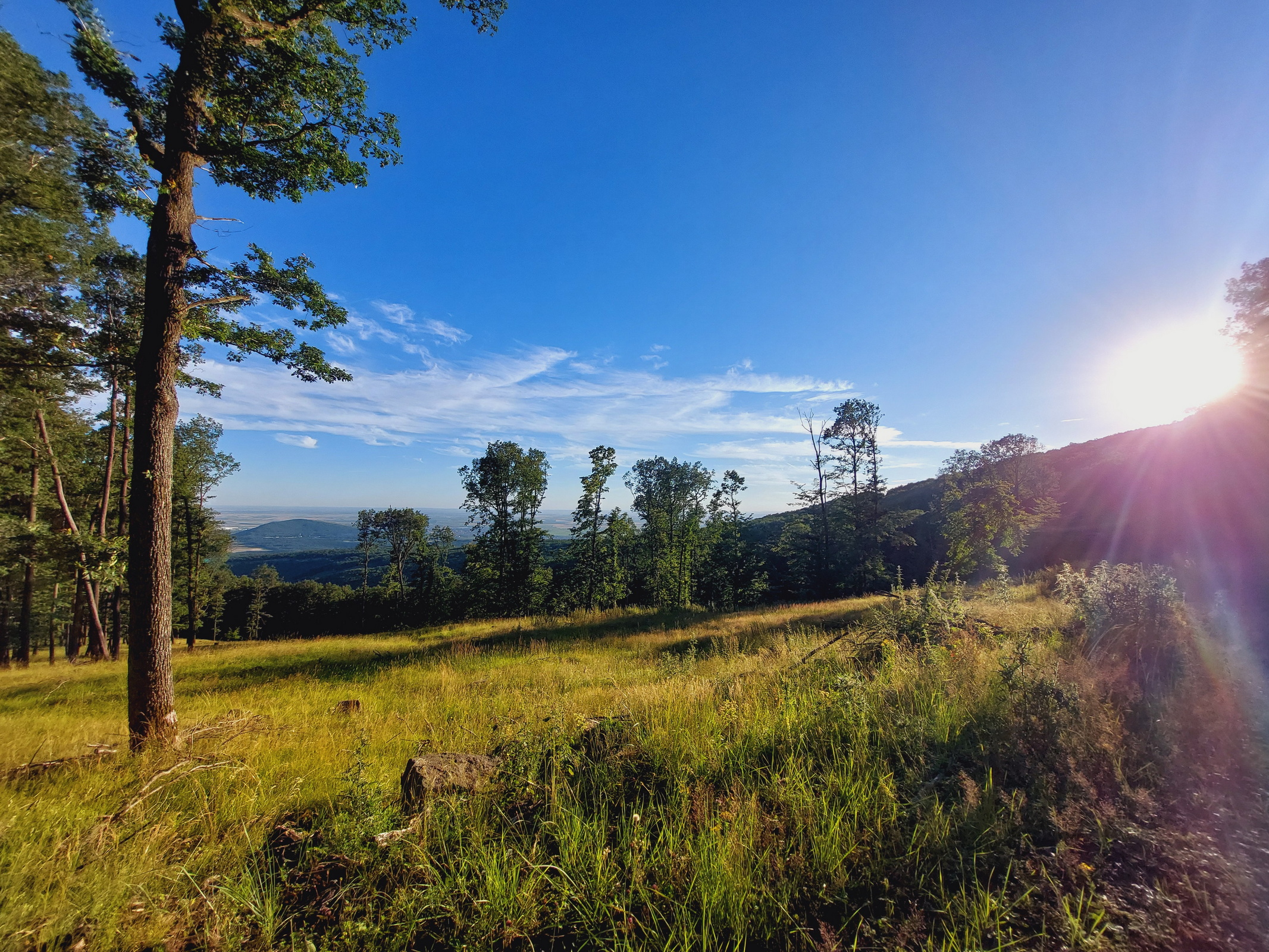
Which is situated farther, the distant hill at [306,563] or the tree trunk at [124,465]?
the distant hill at [306,563]

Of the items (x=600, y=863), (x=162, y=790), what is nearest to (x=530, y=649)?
(x=162, y=790)

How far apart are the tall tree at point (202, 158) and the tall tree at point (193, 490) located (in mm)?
21783

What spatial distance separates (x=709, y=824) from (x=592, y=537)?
34606 mm

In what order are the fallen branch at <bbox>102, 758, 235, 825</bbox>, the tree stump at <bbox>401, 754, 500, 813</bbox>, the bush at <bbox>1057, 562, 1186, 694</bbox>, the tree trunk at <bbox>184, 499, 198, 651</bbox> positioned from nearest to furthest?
1. the fallen branch at <bbox>102, 758, 235, 825</bbox>
2. the tree stump at <bbox>401, 754, 500, 813</bbox>
3. the bush at <bbox>1057, 562, 1186, 694</bbox>
4. the tree trunk at <bbox>184, 499, 198, 651</bbox>

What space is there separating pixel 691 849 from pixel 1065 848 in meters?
2.16

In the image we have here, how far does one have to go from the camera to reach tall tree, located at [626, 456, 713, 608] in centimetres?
3591

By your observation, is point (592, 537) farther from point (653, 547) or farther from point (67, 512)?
point (67, 512)

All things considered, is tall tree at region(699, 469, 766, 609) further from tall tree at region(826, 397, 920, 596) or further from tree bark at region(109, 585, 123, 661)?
tree bark at region(109, 585, 123, 661)

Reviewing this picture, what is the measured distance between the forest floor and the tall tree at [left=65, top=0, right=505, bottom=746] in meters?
2.13

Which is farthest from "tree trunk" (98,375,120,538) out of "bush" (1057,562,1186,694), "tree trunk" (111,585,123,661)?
"bush" (1057,562,1186,694)

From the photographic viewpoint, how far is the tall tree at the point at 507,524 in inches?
1372

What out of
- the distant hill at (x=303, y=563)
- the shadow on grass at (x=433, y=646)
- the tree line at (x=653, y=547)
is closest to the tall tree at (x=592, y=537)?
the tree line at (x=653, y=547)

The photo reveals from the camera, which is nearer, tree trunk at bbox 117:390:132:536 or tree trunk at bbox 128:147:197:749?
tree trunk at bbox 128:147:197:749

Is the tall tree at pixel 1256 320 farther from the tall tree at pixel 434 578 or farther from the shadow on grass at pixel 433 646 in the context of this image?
the tall tree at pixel 434 578
